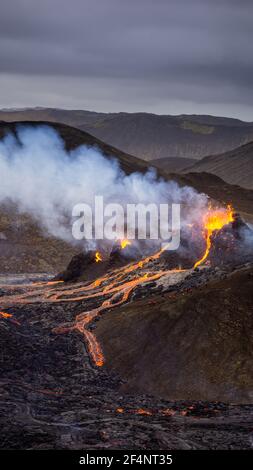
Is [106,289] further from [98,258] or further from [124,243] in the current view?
[98,258]

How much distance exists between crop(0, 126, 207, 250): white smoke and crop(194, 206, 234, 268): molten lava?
153 feet

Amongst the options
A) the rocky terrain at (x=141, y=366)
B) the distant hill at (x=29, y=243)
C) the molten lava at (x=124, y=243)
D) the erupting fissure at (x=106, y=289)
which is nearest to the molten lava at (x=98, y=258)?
the molten lava at (x=124, y=243)

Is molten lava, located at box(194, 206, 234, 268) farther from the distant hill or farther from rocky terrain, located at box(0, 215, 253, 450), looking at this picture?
the distant hill

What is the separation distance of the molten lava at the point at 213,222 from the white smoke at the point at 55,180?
46716 mm

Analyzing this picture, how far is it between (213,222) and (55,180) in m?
67.2

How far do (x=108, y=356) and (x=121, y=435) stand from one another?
1541 centimetres

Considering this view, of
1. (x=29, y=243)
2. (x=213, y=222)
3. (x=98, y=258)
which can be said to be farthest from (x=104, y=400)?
(x=29, y=243)

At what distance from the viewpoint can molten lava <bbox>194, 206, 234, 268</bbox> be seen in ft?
227

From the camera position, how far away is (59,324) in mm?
62438

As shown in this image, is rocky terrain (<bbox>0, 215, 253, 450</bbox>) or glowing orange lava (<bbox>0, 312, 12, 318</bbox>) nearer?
rocky terrain (<bbox>0, 215, 253, 450</bbox>)

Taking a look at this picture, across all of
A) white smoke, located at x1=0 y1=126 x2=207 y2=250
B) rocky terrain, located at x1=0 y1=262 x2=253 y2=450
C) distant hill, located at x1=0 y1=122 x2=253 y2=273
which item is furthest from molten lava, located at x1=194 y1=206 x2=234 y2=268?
white smoke, located at x1=0 y1=126 x2=207 y2=250

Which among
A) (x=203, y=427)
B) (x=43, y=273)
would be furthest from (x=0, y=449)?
(x=43, y=273)

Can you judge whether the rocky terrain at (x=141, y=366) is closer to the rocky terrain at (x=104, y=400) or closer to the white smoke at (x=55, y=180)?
the rocky terrain at (x=104, y=400)

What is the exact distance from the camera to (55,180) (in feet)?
444
